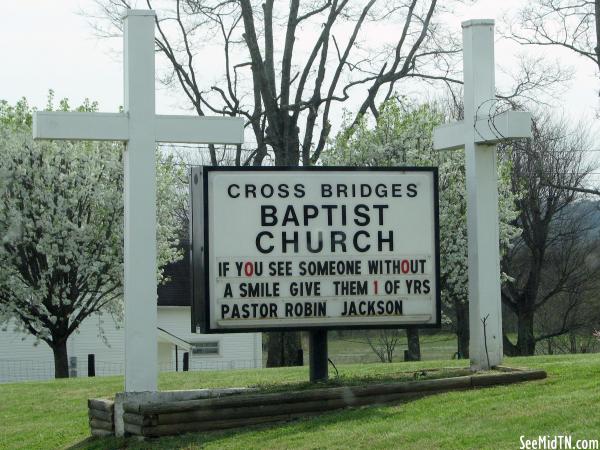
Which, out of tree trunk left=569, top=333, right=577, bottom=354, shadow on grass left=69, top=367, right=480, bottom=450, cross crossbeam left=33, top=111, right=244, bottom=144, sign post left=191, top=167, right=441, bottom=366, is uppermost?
cross crossbeam left=33, top=111, right=244, bottom=144

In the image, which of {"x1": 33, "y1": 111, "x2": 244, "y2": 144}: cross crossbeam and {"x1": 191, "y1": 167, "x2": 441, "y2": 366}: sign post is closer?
{"x1": 33, "y1": 111, "x2": 244, "y2": 144}: cross crossbeam

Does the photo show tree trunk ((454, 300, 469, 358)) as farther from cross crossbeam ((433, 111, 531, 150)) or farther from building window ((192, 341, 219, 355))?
cross crossbeam ((433, 111, 531, 150))

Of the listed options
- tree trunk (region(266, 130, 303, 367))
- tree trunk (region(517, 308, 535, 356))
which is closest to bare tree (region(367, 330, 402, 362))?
tree trunk (region(517, 308, 535, 356))

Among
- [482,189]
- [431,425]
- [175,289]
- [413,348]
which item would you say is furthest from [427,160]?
[431,425]

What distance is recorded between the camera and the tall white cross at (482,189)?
12.5 metres

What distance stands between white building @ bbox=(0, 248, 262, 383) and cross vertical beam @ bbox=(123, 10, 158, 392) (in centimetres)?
2632

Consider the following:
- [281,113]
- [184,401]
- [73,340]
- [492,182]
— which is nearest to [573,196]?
[281,113]

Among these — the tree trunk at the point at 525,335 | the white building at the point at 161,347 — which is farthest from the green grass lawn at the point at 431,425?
the tree trunk at the point at 525,335

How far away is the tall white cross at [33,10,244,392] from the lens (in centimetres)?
1130

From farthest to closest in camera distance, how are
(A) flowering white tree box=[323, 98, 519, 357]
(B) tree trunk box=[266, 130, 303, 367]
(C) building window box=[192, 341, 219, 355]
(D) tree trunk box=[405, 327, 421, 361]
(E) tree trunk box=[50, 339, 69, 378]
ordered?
(C) building window box=[192, 341, 219, 355] < (D) tree trunk box=[405, 327, 421, 361] < (A) flowering white tree box=[323, 98, 519, 357] < (B) tree trunk box=[266, 130, 303, 367] < (E) tree trunk box=[50, 339, 69, 378]

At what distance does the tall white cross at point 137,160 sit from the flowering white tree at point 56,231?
17.6 m

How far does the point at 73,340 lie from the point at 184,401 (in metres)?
30.3

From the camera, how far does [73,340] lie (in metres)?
→ 40.3

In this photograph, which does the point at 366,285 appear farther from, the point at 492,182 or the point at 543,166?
the point at 543,166
